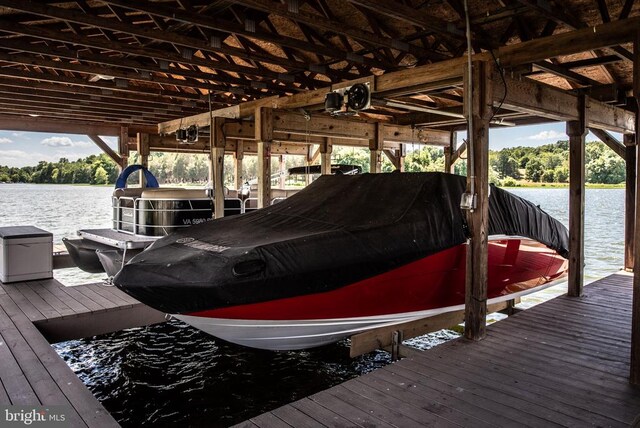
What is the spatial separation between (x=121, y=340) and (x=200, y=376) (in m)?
1.67

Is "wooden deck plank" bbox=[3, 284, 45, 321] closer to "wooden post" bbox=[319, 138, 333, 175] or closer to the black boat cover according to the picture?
the black boat cover

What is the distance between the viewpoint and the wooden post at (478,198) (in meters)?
4.09

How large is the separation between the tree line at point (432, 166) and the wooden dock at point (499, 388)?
12.0 m

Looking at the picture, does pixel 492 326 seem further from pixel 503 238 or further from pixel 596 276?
pixel 596 276

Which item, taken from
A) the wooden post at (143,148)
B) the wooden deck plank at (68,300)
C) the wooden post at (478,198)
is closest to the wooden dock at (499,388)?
the wooden post at (478,198)

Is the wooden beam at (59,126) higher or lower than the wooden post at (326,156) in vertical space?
higher

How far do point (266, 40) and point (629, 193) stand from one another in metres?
5.99

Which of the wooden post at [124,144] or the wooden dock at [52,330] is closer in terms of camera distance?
the wooden dock at [52,330]

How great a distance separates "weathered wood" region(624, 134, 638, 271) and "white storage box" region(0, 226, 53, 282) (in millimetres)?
8494

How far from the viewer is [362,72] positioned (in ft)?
24.1

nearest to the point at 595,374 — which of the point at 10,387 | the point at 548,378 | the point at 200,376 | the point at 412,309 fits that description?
the point at 548,378

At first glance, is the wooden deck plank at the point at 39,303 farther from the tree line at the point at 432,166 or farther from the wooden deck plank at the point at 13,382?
the tree line at the point at 432,166

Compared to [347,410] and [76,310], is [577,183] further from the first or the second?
[76,310]

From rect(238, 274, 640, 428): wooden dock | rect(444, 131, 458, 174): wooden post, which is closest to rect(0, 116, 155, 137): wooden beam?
rect(444, 131, 458, 174): wooden post
